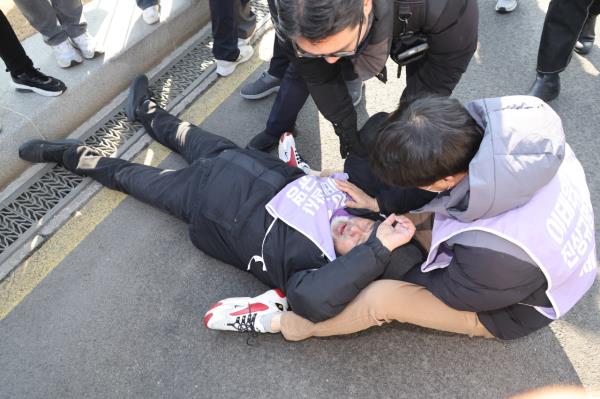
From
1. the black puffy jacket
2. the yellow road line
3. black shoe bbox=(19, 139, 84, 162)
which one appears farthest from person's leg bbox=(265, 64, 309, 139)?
black shoe bbox=(19, 139, 84, 162)

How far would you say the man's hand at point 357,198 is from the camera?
247cm

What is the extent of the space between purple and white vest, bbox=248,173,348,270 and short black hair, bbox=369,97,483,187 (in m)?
0.68

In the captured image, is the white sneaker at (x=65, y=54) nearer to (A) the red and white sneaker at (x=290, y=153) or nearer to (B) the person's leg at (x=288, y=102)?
(B) the person's leg at (x=288, y=102)

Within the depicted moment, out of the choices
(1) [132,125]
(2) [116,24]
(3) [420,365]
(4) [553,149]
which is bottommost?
(3) [420,365]

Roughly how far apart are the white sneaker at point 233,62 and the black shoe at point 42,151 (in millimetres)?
1266

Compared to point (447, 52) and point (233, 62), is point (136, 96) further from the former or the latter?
point (447, 52)

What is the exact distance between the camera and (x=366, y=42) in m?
1.93

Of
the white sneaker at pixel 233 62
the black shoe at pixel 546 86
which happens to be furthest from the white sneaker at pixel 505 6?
the white sneaker at pixel 233 62

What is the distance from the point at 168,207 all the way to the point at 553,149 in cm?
195

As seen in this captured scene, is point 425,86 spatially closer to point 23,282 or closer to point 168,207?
point 168,207

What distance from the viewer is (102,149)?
10.9 ft

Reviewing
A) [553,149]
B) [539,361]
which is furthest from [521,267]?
[539,361]

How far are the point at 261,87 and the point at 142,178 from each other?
119 cm

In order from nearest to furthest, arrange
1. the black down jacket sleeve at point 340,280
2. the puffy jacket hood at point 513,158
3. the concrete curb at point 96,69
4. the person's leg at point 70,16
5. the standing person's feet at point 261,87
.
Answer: the puffy jacket hood at point 513,158
the black down jacket sleeve at point 340,280
the concrete curb at point 96,69
the person's leg at point 70,16
the standing person's feet at point 261,87
